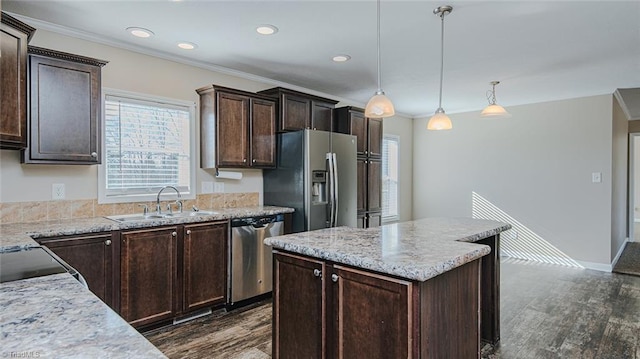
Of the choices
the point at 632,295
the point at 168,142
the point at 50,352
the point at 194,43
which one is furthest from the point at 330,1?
the point at 632,295

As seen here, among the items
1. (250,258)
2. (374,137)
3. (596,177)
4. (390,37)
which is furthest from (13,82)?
(596,177)

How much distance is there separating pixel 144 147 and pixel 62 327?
2.77m

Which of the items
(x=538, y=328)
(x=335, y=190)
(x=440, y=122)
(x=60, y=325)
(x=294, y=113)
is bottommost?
(x=538, y=328)

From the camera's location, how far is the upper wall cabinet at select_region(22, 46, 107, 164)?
2.49 m

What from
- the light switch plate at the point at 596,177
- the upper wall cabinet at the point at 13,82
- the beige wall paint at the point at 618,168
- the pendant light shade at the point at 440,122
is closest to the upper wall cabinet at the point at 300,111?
the pendant light shade at the point at 440,122

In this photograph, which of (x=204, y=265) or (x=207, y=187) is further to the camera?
(x=207, y=187)

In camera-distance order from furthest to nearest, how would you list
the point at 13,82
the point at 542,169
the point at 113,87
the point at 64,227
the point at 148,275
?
the point at 542,169 < the point at 113,87 < the point at 148,275 < the point at 64,227 < the point at 13,82

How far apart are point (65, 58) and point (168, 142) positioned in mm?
1128

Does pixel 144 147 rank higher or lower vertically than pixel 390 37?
lower

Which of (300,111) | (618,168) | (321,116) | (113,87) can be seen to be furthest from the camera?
(618,168)

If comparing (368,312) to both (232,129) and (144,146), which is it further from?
(144,146)

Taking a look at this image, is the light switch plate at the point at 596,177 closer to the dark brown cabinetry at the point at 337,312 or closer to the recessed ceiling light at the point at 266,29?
the recessed ceiling light at the point at 266,29

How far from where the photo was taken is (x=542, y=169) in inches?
209

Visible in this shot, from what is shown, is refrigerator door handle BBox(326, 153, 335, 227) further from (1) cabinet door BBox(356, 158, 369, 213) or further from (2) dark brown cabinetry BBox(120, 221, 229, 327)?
(2) dark brown cabinetry BBox(120, 221, 229, 327)
